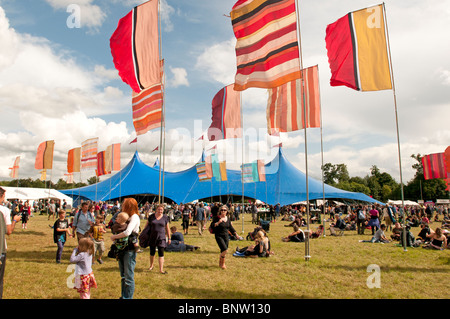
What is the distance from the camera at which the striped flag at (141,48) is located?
865 centimetres

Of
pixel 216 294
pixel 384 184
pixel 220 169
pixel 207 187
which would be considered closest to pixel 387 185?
pixel 384 184

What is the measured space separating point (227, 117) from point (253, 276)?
27.1 feet

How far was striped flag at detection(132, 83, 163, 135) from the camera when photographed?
916 cm

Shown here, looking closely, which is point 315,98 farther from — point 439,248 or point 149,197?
point 149,197

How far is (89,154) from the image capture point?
21.5 m

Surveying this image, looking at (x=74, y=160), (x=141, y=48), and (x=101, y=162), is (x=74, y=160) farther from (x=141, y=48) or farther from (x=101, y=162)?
(x=141, y=48)

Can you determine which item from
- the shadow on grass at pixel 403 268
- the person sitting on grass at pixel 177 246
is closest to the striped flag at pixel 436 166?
the shadow on grass at pixel 403 268

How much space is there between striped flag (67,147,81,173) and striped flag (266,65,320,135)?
16.2 metres

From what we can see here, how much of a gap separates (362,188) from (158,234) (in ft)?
303

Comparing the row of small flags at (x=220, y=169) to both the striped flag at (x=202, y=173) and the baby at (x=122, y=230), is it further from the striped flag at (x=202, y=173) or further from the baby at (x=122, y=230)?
the baby at (x=122, y=230)

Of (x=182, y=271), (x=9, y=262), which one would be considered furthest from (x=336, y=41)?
(x=9, y=262)

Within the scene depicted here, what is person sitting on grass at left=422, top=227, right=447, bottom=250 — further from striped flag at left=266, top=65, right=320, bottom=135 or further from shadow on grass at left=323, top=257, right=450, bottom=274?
striped flag at left=266, top=65, right=320, bottom=135

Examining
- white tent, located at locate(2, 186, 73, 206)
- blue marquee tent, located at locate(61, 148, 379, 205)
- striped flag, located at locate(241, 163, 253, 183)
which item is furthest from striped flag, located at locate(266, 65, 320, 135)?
white tent, located at locate(2, 186, 73, 206)
